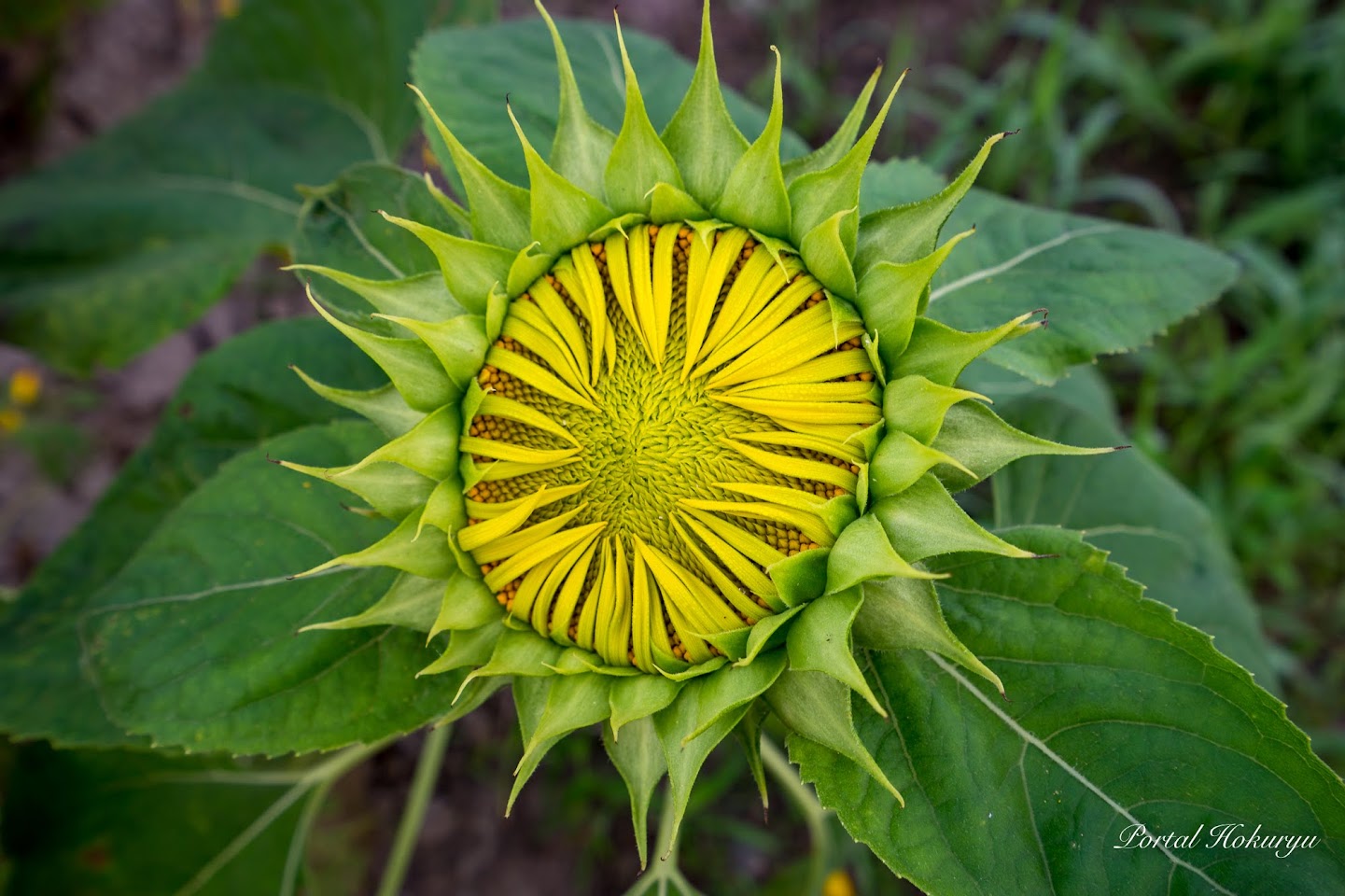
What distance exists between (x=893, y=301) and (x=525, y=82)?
1220 mm

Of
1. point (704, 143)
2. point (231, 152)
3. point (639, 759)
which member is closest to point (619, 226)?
point (704, 143)

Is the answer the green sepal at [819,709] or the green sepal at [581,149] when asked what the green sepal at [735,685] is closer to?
the green sepal at [819,709]

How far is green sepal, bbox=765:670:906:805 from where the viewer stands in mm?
1546

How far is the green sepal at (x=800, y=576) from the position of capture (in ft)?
5.12

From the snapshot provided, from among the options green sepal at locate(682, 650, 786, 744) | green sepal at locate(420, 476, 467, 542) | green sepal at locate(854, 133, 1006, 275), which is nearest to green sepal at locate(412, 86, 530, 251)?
green sepal at locate(420, 476, 467, 542)

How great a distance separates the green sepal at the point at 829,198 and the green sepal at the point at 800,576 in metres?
0.48

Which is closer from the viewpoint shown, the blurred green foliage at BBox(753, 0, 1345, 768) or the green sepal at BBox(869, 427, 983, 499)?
the green sepal at BBox(869, 427, 983, 499)

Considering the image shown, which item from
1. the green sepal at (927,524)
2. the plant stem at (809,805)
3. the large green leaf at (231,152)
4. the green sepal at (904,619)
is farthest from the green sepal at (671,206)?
the large green leaf at (231,152)

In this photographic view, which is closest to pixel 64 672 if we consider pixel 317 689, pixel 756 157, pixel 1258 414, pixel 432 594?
pixel 317 689

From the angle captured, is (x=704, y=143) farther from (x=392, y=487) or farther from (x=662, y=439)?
(x=392, y=487)

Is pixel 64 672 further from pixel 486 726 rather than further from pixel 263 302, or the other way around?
pixel 263 302

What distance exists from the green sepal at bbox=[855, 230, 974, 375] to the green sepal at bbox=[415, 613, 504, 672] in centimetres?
83

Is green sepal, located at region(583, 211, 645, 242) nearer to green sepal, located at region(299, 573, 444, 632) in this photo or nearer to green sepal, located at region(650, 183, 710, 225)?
green sepal, located at region(650, 183, 710, 225)

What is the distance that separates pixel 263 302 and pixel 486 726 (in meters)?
2.08
